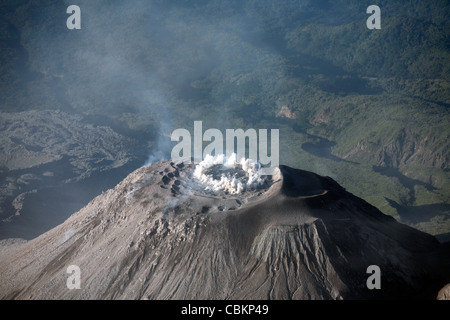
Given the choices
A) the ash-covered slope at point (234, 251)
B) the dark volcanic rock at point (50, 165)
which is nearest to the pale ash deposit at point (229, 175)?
the ash-covered slope at point (234, 251)

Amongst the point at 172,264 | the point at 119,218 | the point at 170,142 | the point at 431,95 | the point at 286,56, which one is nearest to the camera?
the point at 172,264

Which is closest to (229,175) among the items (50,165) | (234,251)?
(234,251)

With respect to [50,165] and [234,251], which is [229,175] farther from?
[50,165]

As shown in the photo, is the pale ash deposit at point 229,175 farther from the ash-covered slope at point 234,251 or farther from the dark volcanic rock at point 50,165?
the dark volcanic rock at point 50,165

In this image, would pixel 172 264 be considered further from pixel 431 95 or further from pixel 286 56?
pixel 286 56

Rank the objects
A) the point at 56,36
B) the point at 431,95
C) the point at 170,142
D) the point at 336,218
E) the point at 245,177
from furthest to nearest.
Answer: the point at 56,36, the point at 431,95, the point at 170,142, the point at 245,177, the point at 336,218

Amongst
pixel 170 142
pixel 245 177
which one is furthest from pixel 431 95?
pixel 245 177
